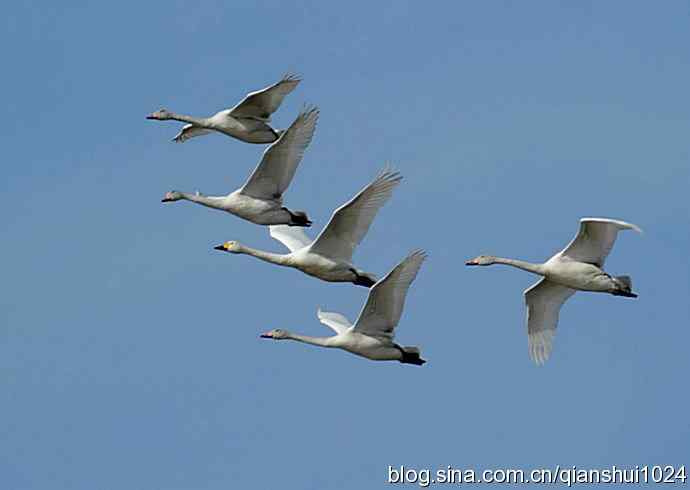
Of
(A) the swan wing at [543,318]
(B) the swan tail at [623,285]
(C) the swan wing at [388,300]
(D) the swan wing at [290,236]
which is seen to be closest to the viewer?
(C) the swan wing at [388,300]

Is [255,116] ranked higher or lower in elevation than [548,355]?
higher

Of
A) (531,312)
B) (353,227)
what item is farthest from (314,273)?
(531,312)

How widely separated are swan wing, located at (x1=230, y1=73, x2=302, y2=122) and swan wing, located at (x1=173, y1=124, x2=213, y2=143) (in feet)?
13.5

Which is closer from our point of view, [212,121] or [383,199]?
[383,199]

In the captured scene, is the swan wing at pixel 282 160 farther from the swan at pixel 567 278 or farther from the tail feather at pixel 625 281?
the tail feather at pixel 625 281

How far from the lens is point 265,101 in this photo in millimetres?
42375

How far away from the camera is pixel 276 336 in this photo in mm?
40312

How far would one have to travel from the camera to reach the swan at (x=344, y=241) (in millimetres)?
38062

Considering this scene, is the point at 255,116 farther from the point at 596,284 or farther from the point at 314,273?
the point at 596,284

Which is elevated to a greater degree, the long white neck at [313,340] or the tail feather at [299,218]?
the tail feather at [299,218]

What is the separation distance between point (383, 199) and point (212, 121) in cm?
659

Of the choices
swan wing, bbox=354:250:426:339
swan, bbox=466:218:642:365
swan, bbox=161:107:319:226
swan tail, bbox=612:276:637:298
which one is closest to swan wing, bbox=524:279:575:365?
swan, bbox=466:218:642:365

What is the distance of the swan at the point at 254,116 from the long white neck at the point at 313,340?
5041 millimetres

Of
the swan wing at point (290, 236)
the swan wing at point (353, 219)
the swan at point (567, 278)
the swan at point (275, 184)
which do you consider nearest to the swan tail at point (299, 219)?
the swan at point (275, 184)
